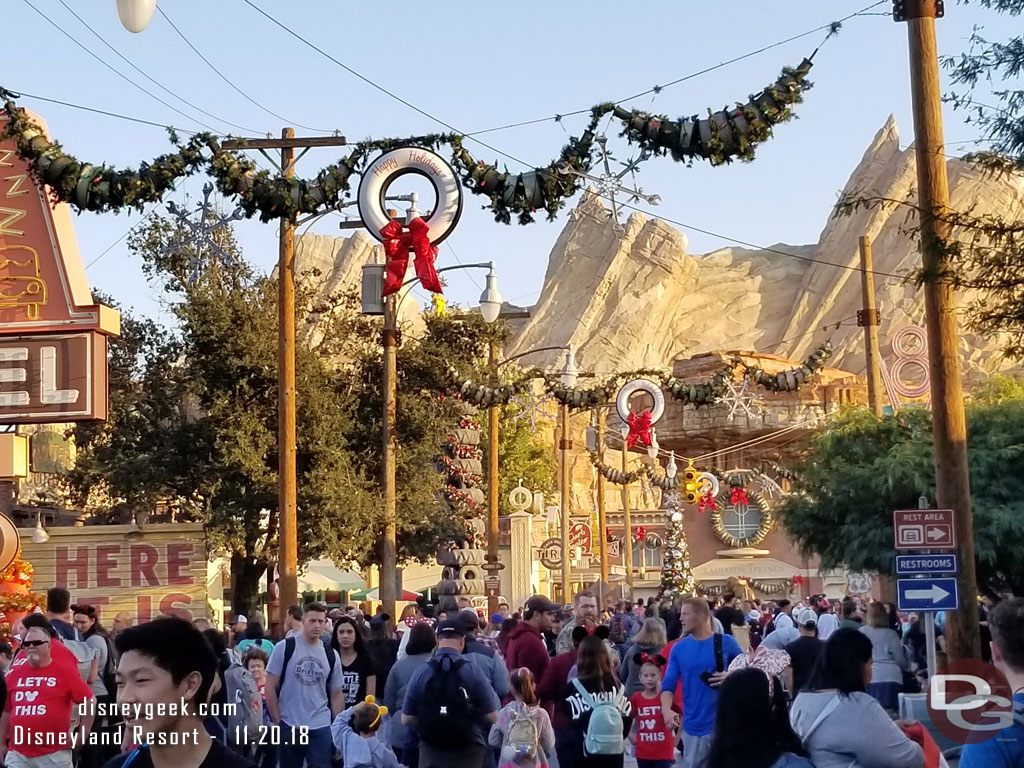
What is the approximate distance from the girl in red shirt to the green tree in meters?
17.1

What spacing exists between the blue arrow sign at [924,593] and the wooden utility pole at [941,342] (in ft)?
1.53

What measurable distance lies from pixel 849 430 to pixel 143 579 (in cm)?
1482

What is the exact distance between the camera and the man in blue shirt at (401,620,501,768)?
941cm

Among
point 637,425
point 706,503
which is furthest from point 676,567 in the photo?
point 706,503

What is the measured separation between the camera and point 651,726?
11.0m

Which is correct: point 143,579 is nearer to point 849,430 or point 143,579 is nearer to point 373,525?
point 373,525

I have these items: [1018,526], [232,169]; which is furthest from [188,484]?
[232,169]

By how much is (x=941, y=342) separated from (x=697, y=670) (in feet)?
15.5

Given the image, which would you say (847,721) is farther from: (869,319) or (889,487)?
(889,487)

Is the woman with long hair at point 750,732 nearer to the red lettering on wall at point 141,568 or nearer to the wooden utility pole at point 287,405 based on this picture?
the wooden utility pole at point 287,405

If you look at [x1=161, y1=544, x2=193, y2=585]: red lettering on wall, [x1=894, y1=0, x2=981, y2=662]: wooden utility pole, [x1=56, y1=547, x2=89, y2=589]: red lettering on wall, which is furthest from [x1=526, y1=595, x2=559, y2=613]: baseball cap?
[x1=56, y1=547, x2=89, y2=589]: red lettering on wall

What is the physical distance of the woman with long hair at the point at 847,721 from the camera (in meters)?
5.94

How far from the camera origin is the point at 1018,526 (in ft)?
87.1

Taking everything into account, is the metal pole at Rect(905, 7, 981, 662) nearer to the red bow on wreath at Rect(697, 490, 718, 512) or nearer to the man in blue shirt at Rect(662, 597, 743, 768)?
the man in blue shirt at Rect(662, 597, 743, 768)
